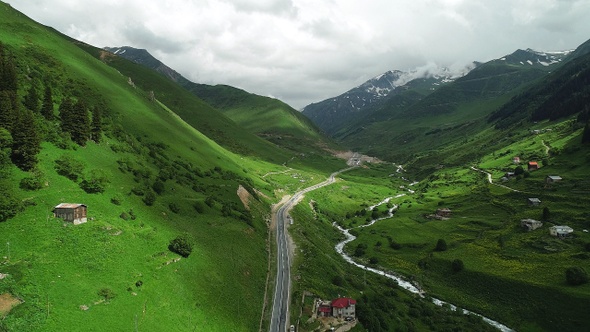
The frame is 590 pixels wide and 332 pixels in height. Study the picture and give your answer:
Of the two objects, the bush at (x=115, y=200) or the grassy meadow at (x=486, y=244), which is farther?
the grassy meadow at (x=486, y=244)

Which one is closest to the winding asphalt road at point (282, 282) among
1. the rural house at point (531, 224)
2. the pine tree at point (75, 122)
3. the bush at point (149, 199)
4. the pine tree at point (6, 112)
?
the bush at point (149, 199)

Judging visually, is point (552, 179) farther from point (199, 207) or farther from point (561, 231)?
point (199, 207)

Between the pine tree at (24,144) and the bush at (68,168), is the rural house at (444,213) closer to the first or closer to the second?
the bush at (68,168)

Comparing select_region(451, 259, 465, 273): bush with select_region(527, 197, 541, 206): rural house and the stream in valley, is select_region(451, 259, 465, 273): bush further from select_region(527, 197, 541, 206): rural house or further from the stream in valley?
select_region(527, 197, 541, 206): rural house

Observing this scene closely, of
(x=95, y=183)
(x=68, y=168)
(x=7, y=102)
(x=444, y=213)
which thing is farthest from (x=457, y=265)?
(x=7, y=102)

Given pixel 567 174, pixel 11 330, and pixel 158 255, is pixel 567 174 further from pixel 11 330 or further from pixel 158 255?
pixel 11 330

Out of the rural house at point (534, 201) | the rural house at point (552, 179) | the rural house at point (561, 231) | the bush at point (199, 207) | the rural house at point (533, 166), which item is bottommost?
the bush at point (199, 207)
